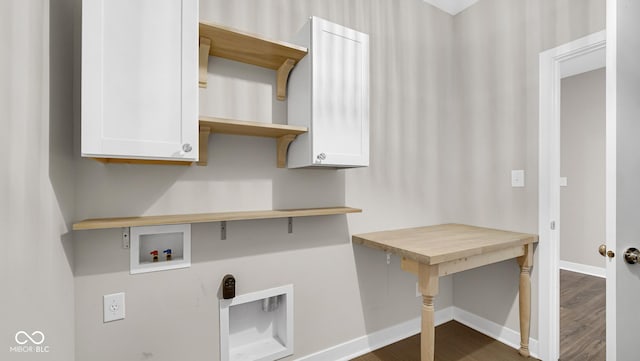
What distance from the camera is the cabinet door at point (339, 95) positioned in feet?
4.99

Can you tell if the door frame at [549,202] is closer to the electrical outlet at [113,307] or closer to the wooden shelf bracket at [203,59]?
the wooden shelf bracket at [203,59]

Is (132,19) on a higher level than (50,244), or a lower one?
higher

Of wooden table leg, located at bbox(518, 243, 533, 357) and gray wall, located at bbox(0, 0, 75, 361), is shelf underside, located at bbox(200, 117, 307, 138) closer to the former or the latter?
gray wall, located at bbox(0, 0, 75, 361)

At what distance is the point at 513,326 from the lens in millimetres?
2111

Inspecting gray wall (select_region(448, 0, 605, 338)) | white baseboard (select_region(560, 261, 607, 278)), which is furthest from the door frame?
white baseboard (select_region(560, 261, 607, 278))

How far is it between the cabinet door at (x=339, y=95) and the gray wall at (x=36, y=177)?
104 cm

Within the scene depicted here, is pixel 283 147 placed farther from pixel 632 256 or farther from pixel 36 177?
pixel 632 256

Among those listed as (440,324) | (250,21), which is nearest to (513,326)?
(440,324)

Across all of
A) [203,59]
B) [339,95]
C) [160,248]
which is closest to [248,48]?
[203,59]

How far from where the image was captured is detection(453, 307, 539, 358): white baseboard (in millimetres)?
1998

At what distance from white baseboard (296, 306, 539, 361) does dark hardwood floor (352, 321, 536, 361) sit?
37mm

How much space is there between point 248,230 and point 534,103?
2067 millimetres

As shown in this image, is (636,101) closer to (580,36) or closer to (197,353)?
(580,36)

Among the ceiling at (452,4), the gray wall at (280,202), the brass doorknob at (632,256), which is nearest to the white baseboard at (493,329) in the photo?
the gray wall at (280,202)
